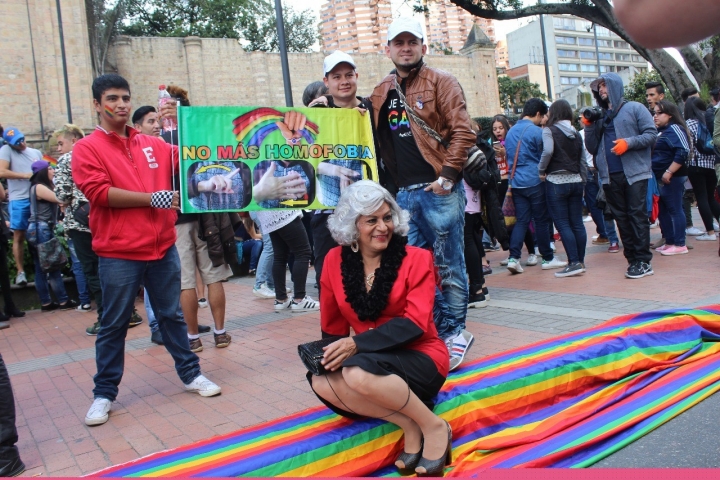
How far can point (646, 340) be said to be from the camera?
4223 millimetres

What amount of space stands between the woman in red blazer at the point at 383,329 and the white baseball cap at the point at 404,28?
1.32m

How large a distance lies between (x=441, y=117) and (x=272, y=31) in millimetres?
49843

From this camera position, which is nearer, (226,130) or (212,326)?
(226,130)

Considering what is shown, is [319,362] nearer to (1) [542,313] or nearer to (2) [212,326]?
(1) [542,313]

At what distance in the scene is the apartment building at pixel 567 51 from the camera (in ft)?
347

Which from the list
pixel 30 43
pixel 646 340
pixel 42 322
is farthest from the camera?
pixel 30 43

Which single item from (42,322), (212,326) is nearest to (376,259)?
(212,326)

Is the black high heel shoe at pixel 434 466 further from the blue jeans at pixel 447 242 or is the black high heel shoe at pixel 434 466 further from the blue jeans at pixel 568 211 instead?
the blue jeans at pixel 568 211

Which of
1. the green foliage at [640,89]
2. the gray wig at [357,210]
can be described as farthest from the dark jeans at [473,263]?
the green foliage at [640,89]

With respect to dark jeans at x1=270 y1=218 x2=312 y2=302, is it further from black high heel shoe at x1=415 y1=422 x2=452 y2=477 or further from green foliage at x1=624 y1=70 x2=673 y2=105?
green foliage at x1=624 y1=70 x2=673 y2=105

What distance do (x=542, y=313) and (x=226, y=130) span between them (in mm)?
3177

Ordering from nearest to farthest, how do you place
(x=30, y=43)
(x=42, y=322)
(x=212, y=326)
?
1. (x=212, y=326)
2. (x=42, y=322)
3. (x=30, y=43)

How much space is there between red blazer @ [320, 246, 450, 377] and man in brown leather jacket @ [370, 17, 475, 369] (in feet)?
3.14

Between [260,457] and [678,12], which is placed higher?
[678,12]
